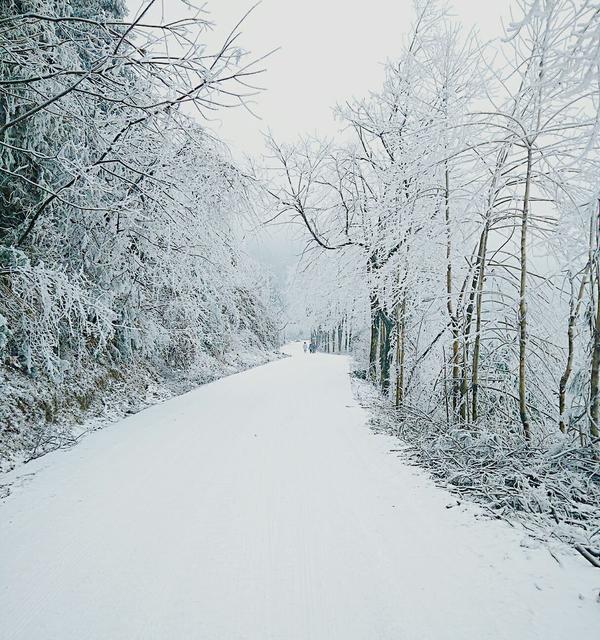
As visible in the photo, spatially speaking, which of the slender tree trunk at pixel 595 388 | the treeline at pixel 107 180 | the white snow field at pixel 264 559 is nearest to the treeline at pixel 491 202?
the slender tree trunk at pixel 595 388

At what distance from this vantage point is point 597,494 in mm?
3158

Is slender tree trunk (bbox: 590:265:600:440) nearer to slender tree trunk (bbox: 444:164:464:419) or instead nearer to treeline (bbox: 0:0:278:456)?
slender tree trunk (bbox: 444:164:464:419)

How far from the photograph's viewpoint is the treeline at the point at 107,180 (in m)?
3.54

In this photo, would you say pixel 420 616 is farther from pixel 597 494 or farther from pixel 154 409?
pixel 154 409

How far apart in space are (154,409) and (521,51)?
Result: 25.5 feet

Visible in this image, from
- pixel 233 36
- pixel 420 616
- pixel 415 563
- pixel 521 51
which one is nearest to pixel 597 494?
pixel 415 563

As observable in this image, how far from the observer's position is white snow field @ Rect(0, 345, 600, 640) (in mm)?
2010

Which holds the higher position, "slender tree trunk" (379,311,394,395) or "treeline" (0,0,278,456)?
"treeline" (0,0,278,456)

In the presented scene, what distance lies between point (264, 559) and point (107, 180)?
6029mm

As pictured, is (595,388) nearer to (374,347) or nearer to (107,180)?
(107,180)

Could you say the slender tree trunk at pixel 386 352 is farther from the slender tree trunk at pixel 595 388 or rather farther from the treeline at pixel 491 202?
the slender tree trunk at pixel 595 388

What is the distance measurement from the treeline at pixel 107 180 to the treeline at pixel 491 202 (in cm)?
239

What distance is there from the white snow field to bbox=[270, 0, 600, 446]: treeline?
6.70 feet

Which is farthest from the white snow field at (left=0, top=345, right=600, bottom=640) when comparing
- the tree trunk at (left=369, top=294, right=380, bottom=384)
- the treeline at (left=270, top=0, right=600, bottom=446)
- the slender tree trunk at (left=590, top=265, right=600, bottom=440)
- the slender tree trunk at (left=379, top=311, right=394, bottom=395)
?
the tree trunk at (left=369, top=294, right=380, bottom=384)
